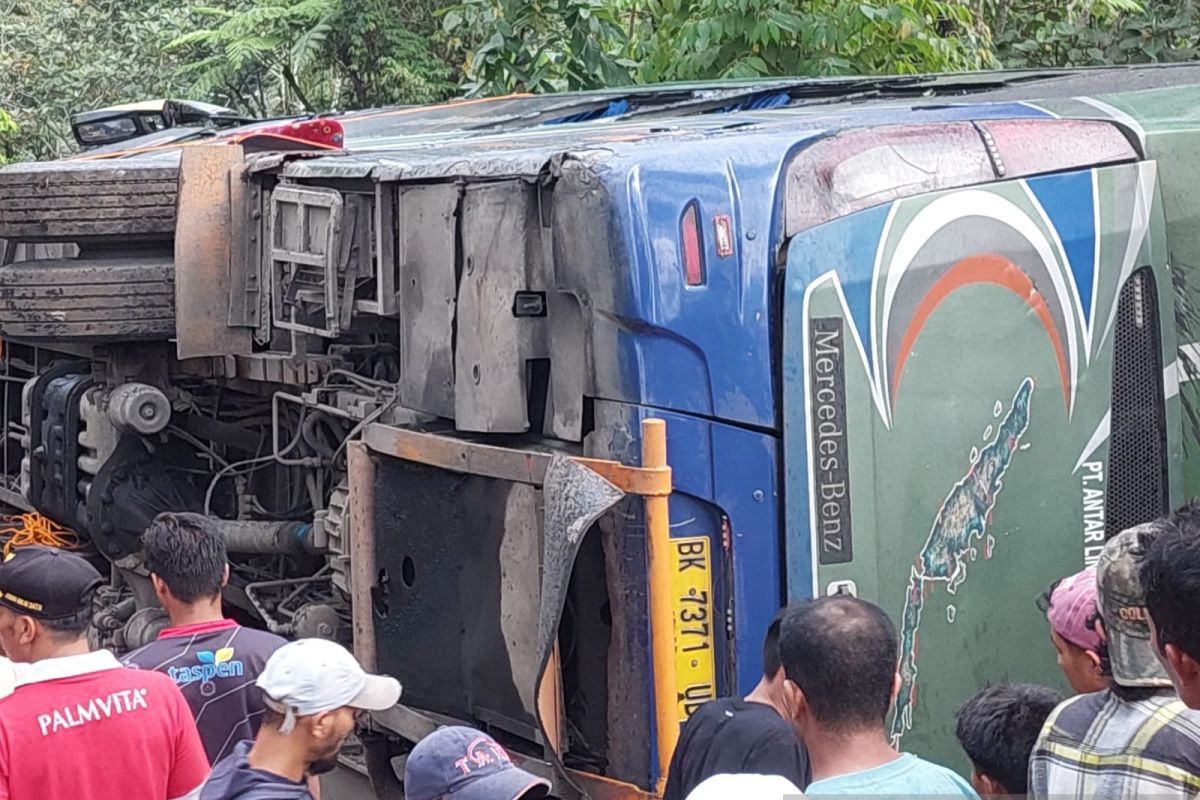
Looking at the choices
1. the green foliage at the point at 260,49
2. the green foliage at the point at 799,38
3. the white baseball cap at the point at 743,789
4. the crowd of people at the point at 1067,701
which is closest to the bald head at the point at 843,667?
the crowd of people at the point at 1067,701

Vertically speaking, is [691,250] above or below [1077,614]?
above

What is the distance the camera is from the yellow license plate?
4223 mm

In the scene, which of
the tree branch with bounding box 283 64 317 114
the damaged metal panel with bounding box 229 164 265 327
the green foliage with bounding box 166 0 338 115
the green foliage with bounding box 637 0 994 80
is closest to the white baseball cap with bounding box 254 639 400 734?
the damaged metal panel with bounding box 229 164 265 327

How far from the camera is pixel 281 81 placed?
55.8ft

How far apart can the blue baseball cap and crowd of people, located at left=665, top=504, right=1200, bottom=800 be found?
15.3 inches

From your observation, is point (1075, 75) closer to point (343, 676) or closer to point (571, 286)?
point (571, 286)

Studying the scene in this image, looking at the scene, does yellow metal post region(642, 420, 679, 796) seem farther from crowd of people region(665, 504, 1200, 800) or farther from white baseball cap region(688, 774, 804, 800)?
white baseball cap region(688, 774, 804, 800)

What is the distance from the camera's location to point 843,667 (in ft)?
9.68

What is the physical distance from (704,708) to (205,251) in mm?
2774

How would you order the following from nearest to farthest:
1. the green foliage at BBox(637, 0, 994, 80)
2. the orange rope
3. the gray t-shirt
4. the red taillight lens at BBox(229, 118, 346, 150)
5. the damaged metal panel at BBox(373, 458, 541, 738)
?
the gray t-shirt < the damaged metal panel at BBox(373, 458, 541, 738) < the red taillight lens at BBox(229, 118, 346, 150) < the orange rope < the green foliage at BBox(637, 0, 994, 80)

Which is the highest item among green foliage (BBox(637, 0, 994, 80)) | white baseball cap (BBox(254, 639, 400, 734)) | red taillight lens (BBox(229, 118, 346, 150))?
green foliage (BBox(637, 0, 994, 80))

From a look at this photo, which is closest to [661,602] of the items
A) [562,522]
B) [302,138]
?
[562,522]

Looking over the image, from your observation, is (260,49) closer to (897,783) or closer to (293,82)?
(293,82)

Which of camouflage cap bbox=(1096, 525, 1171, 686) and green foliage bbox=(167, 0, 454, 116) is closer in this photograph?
camouflage cap bbox=(1096, 525, 1171, 686)
